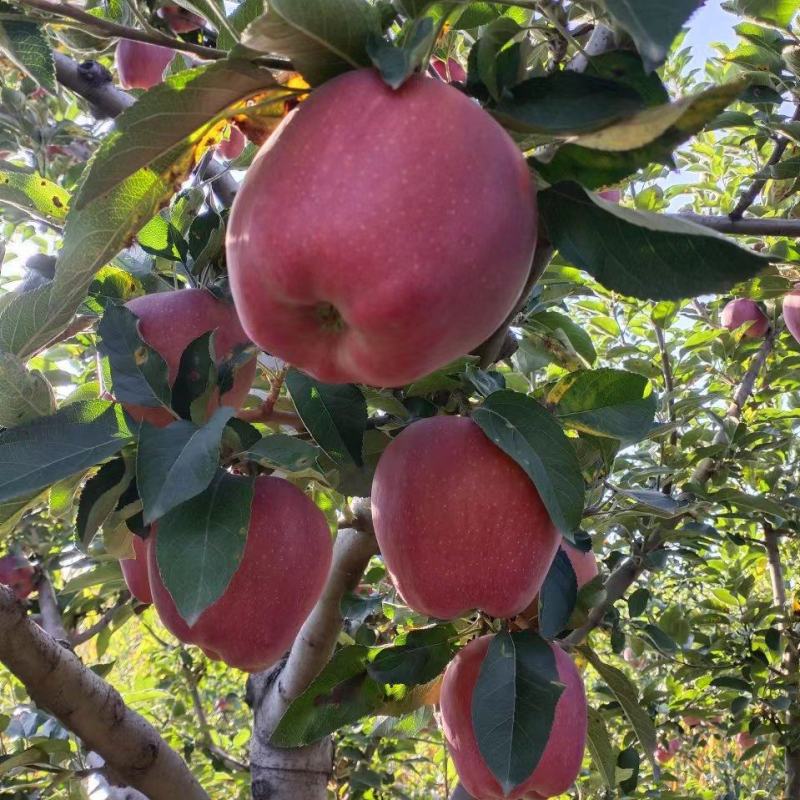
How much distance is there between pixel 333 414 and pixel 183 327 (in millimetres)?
237

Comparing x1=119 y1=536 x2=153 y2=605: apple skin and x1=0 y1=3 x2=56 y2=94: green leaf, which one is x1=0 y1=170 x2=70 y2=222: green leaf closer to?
x1=0 y1=3 x2=56 y2=94: green leaf

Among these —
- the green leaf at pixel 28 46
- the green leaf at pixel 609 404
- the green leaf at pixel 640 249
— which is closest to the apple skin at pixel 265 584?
the green leaf at pixel 609 404

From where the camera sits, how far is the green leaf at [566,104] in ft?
2.31

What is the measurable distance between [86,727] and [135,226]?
2.48 feet

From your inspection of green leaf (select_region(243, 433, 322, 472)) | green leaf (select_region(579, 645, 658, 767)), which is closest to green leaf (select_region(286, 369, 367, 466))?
green leaf (select_region(243, 433, 322, 472))

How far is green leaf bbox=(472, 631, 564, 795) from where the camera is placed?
36.9 inches

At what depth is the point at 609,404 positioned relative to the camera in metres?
1.08

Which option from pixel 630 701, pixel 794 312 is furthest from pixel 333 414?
pixel 794 312

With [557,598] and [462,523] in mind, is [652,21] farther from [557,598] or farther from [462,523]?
[557,598]

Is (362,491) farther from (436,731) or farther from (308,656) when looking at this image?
(436,731)

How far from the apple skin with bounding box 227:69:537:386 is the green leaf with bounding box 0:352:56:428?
1.34 ft

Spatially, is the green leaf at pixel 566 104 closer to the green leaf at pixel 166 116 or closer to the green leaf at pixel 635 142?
the green leaf at pixel 635 142

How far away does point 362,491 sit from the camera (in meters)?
1.17

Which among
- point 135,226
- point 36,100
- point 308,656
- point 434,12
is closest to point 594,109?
point 434,12
